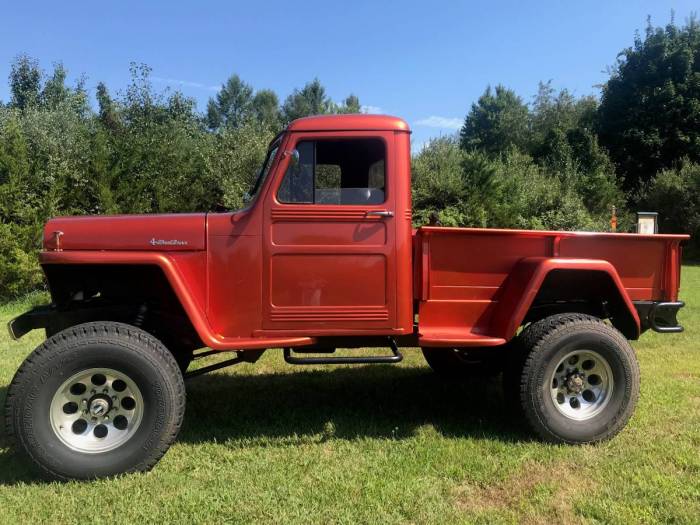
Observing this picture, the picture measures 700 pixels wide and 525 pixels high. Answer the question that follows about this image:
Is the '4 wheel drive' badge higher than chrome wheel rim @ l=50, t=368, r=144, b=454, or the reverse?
the '4 wheel drive' badge

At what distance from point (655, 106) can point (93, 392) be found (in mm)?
34119

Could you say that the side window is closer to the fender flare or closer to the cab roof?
the cab roof

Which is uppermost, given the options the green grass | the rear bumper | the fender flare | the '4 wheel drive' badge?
the '4 wheel drive' badge

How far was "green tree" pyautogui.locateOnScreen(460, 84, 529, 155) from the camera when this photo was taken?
41781 millimetres

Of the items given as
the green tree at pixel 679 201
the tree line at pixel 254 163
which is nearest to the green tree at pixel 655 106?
the tree line at pixel 254 163

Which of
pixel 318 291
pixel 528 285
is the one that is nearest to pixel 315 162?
pixel 318 291

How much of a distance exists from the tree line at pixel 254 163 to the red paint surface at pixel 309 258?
1.01m

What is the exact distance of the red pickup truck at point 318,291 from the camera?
10.3ft

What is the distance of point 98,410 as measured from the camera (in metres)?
3.14

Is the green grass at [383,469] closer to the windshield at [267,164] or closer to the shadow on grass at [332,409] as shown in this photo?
the shadow on grass at [332,409]

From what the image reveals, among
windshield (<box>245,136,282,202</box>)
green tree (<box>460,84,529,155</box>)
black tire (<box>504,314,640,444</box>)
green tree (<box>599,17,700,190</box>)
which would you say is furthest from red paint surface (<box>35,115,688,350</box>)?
green tree (<box>460,84,529,155</box>)

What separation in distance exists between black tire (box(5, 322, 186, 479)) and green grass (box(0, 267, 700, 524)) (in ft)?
0.40

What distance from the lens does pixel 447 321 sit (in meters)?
3.67

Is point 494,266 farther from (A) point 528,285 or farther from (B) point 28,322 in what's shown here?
(B) point 28,322
